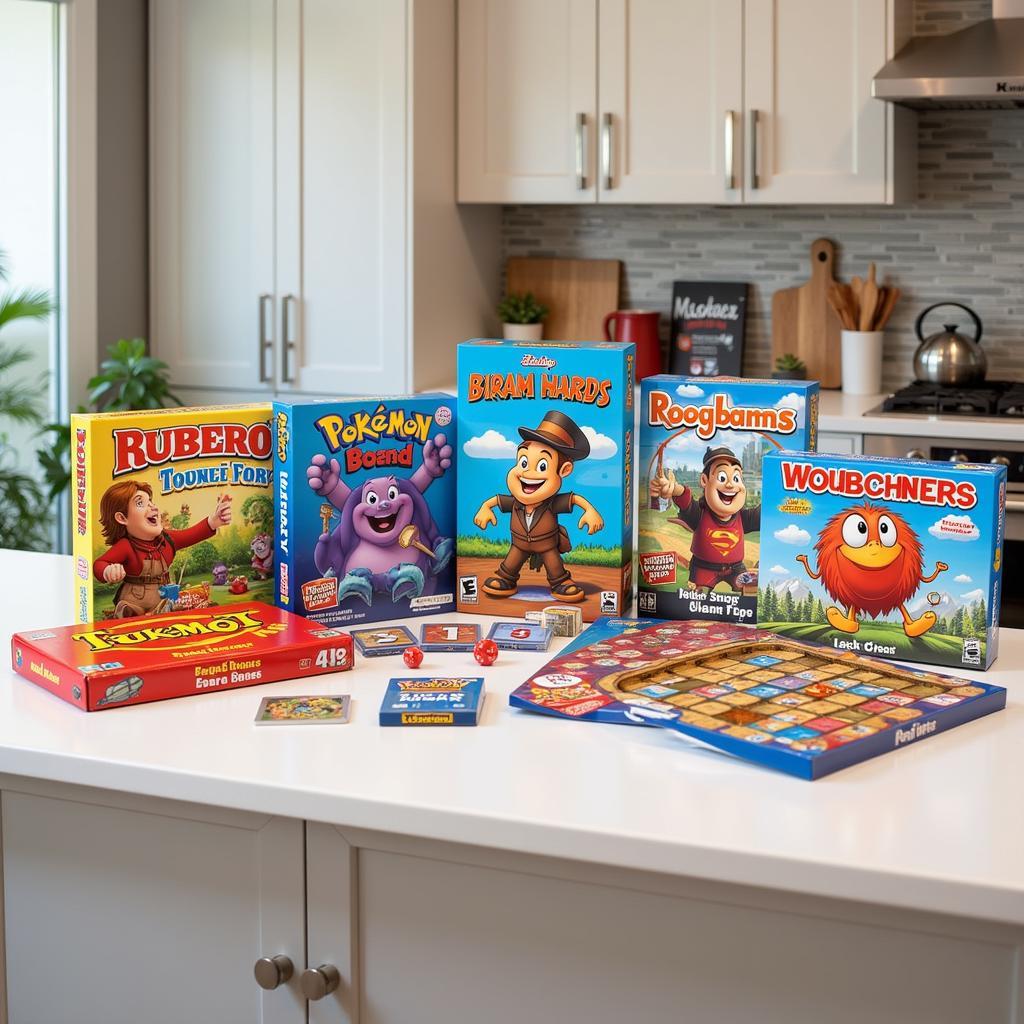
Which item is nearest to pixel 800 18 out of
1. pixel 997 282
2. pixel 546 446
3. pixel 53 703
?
pixel 997 282

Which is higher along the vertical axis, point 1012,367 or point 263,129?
point 263,129

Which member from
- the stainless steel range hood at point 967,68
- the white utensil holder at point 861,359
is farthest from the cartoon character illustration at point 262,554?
the white utensil holder at point 861,359

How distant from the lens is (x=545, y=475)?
164 centimetres

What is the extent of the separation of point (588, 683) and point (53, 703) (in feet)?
1.81

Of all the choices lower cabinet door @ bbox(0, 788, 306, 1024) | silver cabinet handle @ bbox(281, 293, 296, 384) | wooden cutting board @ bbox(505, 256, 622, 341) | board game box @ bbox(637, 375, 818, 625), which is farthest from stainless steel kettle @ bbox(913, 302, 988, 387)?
lower cabinet door @ bbox(0, 788, 306, 1024)

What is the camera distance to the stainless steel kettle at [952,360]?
3477 mm

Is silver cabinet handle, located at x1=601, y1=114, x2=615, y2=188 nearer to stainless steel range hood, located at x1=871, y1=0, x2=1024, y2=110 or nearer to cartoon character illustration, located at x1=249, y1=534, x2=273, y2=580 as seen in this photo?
stainless steel range hood, located at x1=871, y1=0, x2=1024, y2=110

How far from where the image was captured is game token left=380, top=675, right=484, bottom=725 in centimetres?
128

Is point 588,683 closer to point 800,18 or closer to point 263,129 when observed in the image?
point 800,18

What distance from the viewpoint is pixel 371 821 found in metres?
1.10

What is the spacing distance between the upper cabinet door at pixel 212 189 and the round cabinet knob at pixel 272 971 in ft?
9.25

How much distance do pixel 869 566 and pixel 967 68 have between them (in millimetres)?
2189

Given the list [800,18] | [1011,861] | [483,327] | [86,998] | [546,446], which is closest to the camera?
[1011,861]

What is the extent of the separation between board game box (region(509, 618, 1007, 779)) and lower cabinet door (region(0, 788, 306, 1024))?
12.2 inches
